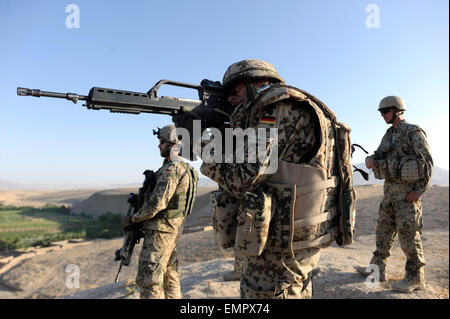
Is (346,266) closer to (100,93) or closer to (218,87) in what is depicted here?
(218,87)

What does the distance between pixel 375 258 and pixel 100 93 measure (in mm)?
4221

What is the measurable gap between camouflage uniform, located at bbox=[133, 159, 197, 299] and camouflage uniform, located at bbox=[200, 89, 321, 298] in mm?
1832

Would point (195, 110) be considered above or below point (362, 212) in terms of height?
above

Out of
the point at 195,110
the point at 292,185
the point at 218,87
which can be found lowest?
the point at 292,185

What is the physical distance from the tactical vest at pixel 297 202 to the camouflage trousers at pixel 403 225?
7.30 feet

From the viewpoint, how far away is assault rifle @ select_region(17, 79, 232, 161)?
252 centimetres

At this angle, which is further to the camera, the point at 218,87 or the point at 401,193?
the point at 401,193

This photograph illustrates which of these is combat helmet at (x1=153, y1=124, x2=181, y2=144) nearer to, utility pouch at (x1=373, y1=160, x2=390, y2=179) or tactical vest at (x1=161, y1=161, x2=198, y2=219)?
tactical vest at (x1=161, y1=161, x2=198, y2=219)

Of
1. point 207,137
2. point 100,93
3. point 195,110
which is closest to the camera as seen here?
point 207,137

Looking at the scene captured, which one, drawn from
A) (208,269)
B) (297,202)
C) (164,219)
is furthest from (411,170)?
(208,269)

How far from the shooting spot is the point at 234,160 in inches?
71.1

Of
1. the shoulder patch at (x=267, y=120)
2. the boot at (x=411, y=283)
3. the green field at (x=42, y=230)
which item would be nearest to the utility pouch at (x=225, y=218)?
the shoulder patch at (x=267, y=120)

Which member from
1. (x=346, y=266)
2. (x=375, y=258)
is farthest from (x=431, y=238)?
(x=375, y=258)

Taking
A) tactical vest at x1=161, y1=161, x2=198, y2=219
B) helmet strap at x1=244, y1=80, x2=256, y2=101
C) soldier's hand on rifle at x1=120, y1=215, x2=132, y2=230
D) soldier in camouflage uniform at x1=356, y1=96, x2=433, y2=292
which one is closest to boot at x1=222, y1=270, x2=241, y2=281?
tactical vest at x1=161, y1=161, x2=198, y2=219
